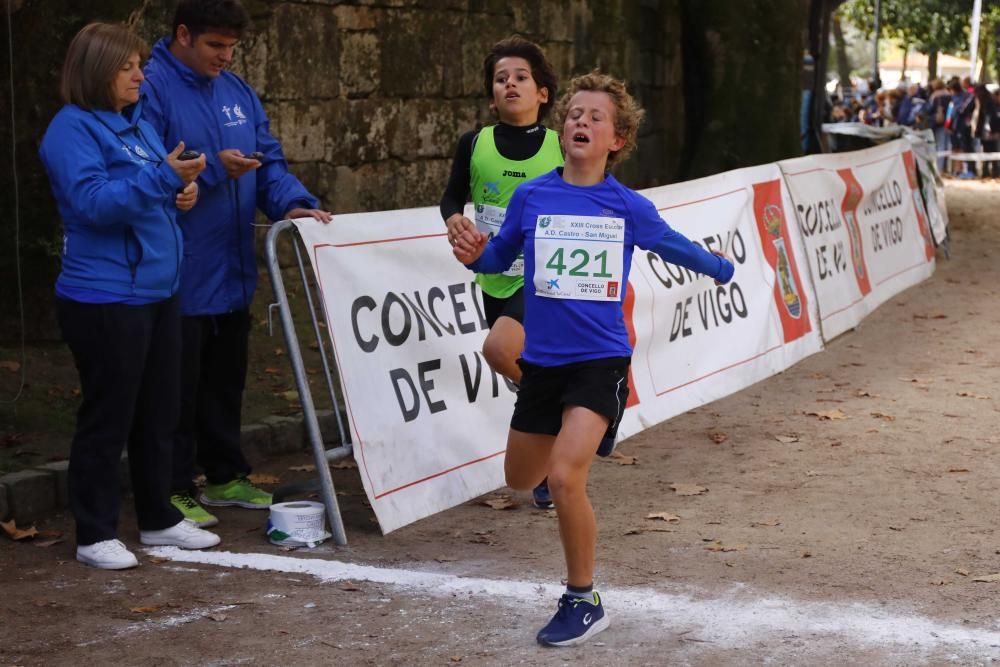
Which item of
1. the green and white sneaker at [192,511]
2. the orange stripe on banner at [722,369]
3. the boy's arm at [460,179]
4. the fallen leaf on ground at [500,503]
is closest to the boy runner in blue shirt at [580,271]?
the boy's arm at [460,179]

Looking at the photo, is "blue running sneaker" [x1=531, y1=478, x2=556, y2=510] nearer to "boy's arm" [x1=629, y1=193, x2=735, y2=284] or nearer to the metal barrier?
the metal barrier

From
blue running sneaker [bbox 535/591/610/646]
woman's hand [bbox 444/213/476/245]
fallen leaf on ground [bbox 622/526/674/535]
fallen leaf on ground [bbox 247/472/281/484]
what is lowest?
fallen leaf on ground [bbox 247/472/281/484]

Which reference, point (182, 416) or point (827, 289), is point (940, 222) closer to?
point (827, 289)

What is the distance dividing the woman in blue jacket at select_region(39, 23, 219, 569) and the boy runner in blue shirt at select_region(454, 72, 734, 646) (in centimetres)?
125

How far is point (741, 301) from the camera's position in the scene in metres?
9.19

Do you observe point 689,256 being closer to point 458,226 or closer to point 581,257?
point 581,257

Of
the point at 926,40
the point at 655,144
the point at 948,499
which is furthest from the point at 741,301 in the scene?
the point at 926,40

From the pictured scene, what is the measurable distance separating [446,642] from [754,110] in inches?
464

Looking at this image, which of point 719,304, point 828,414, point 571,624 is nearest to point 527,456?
point 571,624

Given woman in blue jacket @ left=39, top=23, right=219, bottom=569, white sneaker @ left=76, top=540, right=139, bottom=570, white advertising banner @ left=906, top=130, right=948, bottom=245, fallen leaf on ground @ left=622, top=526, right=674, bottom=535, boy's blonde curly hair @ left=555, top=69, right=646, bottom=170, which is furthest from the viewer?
white advertising banner @ left=906, top=130, right=948, bottom=245

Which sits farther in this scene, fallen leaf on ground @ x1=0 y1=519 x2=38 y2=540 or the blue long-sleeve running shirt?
fallen leaf on ground @ x1=0 y1=519 x2=38 y2=540

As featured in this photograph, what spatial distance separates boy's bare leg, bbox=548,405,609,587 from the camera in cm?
452

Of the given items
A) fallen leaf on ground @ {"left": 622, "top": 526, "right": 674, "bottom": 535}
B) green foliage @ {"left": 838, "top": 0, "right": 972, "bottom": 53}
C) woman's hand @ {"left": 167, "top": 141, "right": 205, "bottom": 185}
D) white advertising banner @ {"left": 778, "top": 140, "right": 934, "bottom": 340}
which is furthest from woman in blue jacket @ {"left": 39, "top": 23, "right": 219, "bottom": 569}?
green foliage @ {"left": 838, "top": 0, "right": 972, "bottom": 53}

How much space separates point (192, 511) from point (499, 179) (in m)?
1.90
